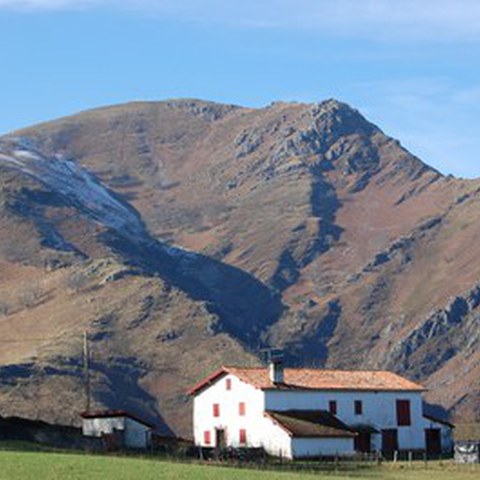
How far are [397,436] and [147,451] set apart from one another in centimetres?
2835

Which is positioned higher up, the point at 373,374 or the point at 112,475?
the point at 373,374

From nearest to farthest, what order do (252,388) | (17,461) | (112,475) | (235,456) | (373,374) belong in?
(112,475) → (17,461) → (235,456) → (252,388) → (373,374)

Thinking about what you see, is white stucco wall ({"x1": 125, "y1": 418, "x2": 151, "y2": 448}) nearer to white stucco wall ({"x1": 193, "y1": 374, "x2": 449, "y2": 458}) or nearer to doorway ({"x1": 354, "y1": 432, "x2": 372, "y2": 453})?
white stucco wall ({"x1": 193, "y1": 374, "x2": 449, "y2": 458})

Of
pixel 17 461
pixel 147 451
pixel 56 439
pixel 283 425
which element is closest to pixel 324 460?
pixel 283 425

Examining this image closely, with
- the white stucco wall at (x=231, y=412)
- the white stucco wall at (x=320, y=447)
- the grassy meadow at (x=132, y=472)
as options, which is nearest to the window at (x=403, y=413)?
the white stucco wall at (x=320, y=447)

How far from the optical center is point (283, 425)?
354 ft

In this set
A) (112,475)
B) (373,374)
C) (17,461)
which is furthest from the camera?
(373,374)

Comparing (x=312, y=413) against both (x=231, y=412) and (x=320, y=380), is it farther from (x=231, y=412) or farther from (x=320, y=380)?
(x=231, y=412)

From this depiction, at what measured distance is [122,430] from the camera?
109188 mm

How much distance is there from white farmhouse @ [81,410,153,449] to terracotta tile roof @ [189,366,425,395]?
10751 mm

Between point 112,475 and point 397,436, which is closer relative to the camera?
point 112,475

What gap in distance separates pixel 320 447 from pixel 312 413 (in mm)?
7400

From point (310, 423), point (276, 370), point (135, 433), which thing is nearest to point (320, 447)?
point (310, 423)

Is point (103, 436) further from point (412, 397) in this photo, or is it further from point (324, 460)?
point (412, 397)
